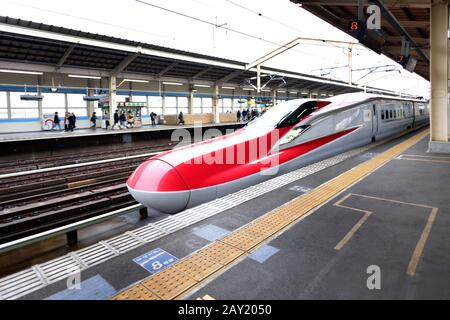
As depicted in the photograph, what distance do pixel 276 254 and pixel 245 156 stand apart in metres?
1.53

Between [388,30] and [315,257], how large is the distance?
12990 mm

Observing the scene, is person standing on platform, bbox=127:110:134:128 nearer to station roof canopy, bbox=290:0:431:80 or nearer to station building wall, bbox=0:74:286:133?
station building wall, bbox=0:74:286:133

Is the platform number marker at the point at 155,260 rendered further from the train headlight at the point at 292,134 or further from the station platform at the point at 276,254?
the train headlight at the point at 292,134

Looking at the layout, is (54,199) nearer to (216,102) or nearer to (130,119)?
(130,119)

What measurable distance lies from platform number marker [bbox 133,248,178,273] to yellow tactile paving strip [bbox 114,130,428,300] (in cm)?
16

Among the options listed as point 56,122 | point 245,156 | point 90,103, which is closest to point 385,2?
point 245,156

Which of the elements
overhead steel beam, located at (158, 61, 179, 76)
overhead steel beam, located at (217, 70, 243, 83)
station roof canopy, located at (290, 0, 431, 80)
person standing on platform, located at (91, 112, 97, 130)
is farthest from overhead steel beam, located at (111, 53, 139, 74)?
station roof canopy, located at (290, 0, 431, 80)

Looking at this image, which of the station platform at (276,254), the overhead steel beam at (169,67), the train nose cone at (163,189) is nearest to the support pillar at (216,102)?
the overhead steel beam at (169,67)

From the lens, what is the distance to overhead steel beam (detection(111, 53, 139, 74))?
20.7 metres

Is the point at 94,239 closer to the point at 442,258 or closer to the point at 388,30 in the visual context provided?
the point at 442,258

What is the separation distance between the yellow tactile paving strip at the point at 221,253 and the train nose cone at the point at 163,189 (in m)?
0.72

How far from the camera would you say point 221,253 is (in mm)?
3883

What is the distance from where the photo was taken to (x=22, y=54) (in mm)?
17891

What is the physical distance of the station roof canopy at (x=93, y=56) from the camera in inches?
608
